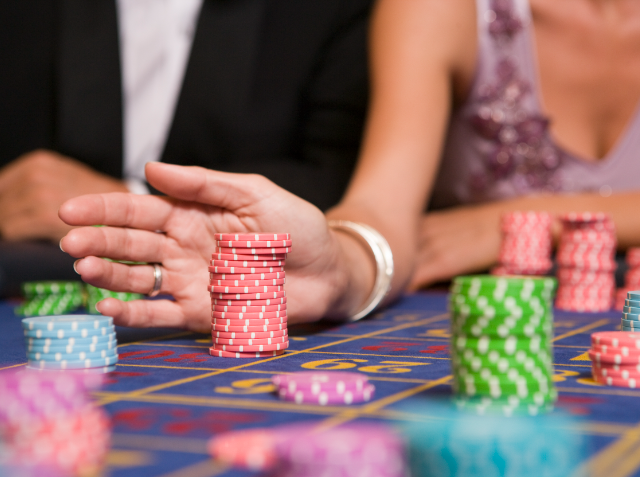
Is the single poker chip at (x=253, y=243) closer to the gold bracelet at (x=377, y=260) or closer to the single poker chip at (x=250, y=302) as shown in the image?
the single poker chip at (x=250, y=302)

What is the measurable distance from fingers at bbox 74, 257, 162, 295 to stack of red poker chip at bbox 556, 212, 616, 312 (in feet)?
5.42

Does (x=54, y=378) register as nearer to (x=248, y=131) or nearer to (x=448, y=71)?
(x=448, y=71)

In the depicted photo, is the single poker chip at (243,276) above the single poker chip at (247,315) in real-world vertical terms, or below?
above

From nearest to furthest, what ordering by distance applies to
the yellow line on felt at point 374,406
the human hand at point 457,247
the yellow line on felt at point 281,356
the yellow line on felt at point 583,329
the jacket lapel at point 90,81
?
the yellow line on felt at point 374,406, the yellow line on felt at point 281,356, the yellow line on felt at point 583,329, the human hand at point 457,247, the jacket lapel at point 90,81

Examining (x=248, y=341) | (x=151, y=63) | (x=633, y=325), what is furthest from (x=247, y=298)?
(x=151, y=63)

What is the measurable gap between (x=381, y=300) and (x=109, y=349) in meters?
1.10

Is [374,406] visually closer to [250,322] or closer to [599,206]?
[250,322]

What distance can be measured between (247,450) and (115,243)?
1.05m

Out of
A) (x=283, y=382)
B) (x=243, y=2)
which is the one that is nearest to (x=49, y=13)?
(x=243, y=2)

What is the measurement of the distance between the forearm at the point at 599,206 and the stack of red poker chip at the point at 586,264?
57 centimetres

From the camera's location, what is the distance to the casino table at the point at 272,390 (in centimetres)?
110

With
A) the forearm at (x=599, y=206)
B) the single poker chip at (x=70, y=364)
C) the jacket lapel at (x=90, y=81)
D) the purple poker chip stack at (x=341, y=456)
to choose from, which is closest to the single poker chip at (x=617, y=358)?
the purple poker chip stack at (x=341, y=456)

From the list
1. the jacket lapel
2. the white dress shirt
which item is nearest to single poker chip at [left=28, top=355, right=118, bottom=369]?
the jacket lapel

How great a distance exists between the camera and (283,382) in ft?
4.71
